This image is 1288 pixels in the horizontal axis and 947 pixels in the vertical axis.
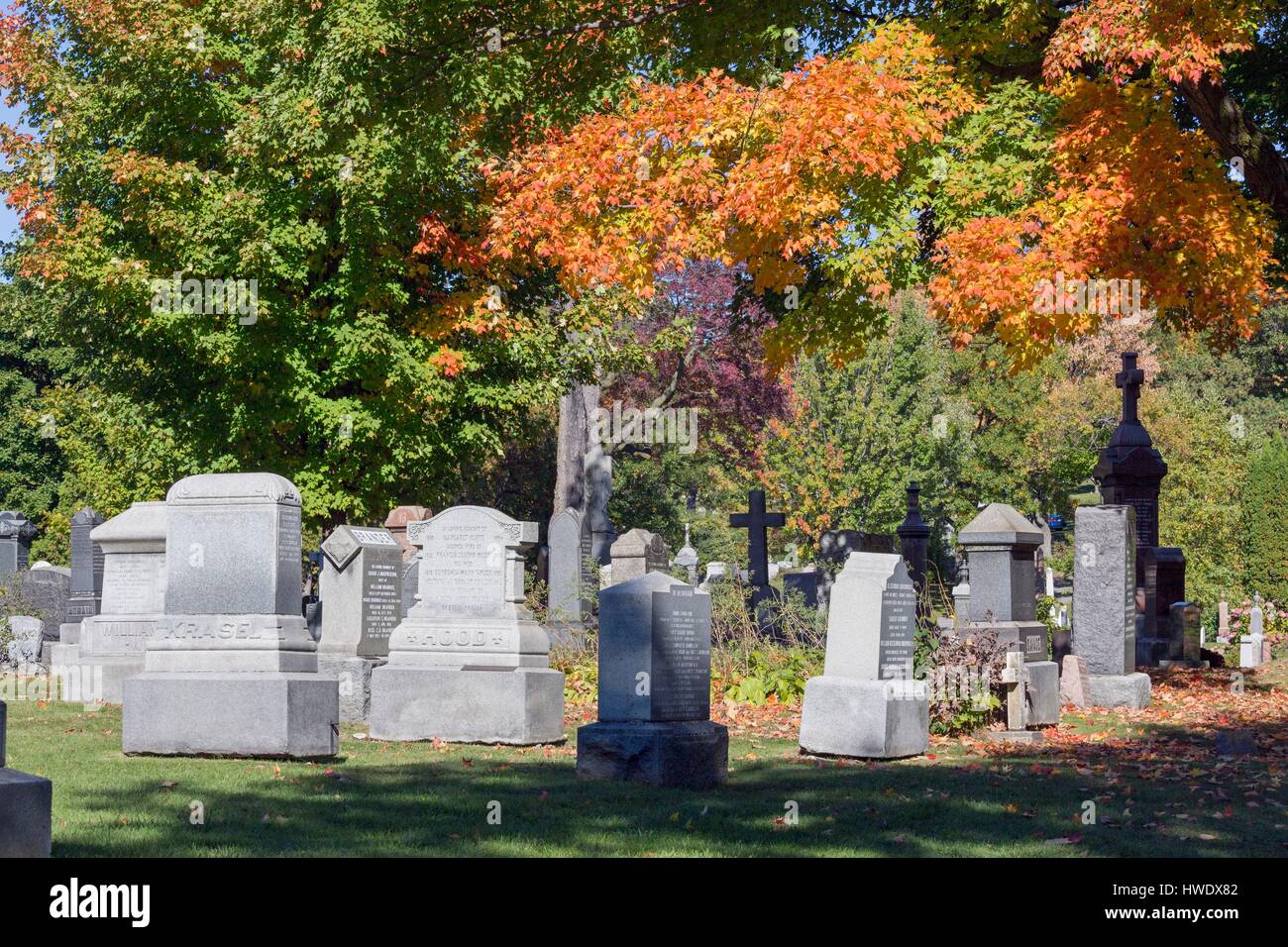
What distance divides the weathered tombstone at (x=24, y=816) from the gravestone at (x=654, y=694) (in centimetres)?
487

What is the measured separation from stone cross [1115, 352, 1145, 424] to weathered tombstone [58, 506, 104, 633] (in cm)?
1689

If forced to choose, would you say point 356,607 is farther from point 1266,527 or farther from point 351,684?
point 1266,527

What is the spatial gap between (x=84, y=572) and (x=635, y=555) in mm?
9525

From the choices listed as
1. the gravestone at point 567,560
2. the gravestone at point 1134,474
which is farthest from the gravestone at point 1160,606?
the gravestone at point 567,560

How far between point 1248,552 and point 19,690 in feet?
105

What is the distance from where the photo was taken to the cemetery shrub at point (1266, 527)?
37.6 metres

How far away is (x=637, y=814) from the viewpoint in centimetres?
879

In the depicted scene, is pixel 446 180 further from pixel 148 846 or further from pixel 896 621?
pixel 148 846

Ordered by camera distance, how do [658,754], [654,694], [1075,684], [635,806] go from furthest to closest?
[1075,684] < [654,694] < [658,754] < [635,806]

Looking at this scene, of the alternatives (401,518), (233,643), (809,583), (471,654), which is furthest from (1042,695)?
(401,518)

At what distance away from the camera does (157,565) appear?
17.2 meters

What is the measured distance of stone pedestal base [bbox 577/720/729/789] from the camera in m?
10.4

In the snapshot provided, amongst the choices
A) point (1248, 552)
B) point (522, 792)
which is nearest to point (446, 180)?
point (522, 792)

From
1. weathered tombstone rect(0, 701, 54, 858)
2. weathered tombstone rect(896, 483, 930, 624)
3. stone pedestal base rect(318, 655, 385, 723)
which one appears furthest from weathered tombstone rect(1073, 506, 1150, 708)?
weathered tombstone rect(0, 701, 54, 858)
